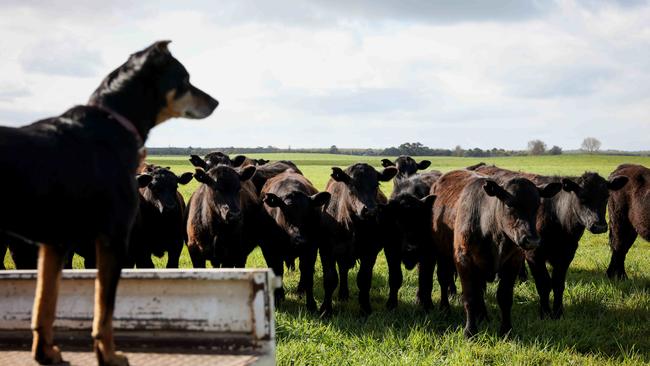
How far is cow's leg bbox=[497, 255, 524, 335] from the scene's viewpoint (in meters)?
6.67

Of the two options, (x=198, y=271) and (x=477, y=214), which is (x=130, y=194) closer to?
(x=198, y=271)

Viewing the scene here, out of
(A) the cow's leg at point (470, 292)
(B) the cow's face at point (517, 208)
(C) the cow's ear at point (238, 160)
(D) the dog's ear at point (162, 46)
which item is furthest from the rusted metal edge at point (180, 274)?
A: (C) the cow's ear at point (238, 160)

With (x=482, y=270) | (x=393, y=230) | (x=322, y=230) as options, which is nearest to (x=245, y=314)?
(x=482, y=270)

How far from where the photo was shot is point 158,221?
8953mm

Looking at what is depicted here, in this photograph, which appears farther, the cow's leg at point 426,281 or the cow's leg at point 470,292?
the cow's leg at point 426,281

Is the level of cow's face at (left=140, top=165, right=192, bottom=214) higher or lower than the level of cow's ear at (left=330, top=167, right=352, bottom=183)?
lower

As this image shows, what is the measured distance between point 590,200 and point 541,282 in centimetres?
149

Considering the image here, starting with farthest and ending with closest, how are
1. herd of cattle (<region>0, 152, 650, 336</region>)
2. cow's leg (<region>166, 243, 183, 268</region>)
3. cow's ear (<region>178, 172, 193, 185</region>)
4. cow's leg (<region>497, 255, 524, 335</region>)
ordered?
1. cow's ear (<region>178, 172, 193, 185</region>)
2. cow's leg (<region>166, 243, 183, 268</region>)
3. herd of cattle (<region>0, 152, 650, 336</region>)
4. cow's leg (<region>497, 255, 524, 335</region>)

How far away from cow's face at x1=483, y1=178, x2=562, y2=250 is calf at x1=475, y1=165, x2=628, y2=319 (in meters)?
1.65

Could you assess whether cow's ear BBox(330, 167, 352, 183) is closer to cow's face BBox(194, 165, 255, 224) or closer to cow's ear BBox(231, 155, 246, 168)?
cow's face BBox(194, 165, 255, 224)

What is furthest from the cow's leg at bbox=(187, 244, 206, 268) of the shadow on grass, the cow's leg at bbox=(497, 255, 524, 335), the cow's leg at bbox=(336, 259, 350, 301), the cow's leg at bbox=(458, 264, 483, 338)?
the cow's leg at bbox=(497, 255, 524, 335)

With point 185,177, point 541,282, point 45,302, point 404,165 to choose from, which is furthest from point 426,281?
point 45,302

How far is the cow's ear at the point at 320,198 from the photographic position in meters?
7.86

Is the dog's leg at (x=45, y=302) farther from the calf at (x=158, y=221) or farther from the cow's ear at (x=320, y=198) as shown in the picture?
the calf at (x=158, y=221)
